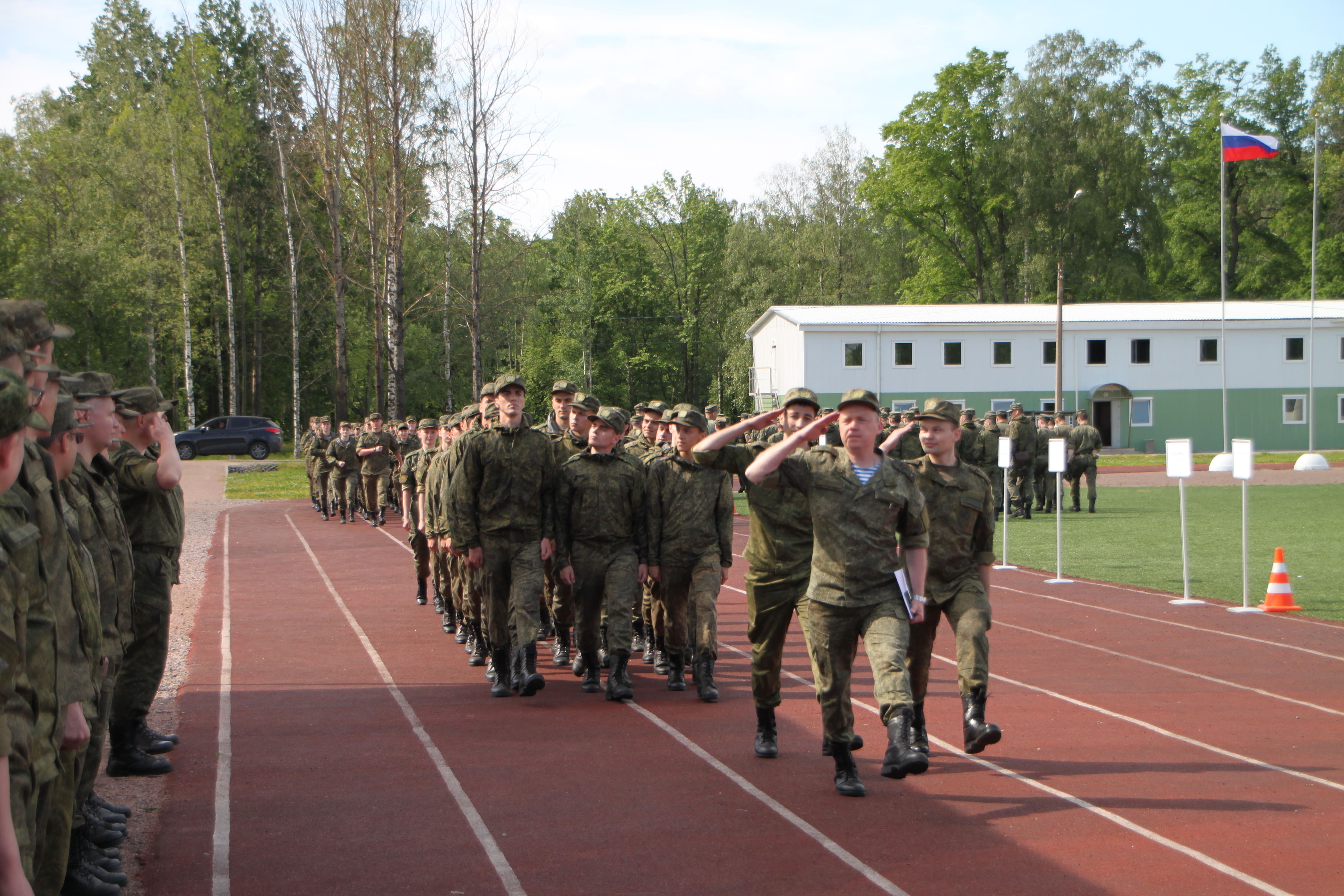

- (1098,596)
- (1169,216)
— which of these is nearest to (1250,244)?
(1169,216)

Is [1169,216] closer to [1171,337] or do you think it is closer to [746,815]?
[1171,337]

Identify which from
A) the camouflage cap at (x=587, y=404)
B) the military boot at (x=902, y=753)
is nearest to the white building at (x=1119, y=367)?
the camouflage cap at (x=587, y=404)

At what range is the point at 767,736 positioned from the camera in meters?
6.83

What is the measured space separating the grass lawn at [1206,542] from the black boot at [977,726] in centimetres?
694

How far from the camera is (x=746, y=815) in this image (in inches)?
227

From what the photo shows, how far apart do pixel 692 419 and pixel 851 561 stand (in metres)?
2.53

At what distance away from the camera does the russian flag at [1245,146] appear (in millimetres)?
36125

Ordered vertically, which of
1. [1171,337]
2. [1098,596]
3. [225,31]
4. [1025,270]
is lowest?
[1098,596]

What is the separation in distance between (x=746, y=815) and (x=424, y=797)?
1658mm

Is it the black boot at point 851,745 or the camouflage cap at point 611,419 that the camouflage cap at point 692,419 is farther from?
the black boot at point 851,745

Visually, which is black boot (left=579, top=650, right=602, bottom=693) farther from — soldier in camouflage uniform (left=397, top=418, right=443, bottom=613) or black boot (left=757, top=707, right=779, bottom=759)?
soldier in camouflage uniform (left=397, top=418, right=443, bottom=613)

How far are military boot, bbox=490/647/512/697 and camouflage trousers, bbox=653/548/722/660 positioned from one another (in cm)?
116

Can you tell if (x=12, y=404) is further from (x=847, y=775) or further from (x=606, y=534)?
(x=606, y=534)

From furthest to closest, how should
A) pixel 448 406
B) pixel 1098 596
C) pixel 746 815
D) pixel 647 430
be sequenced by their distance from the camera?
pixel 448 406 → pixel 1098 596 → pixel 647 430 → pixel 746 815
